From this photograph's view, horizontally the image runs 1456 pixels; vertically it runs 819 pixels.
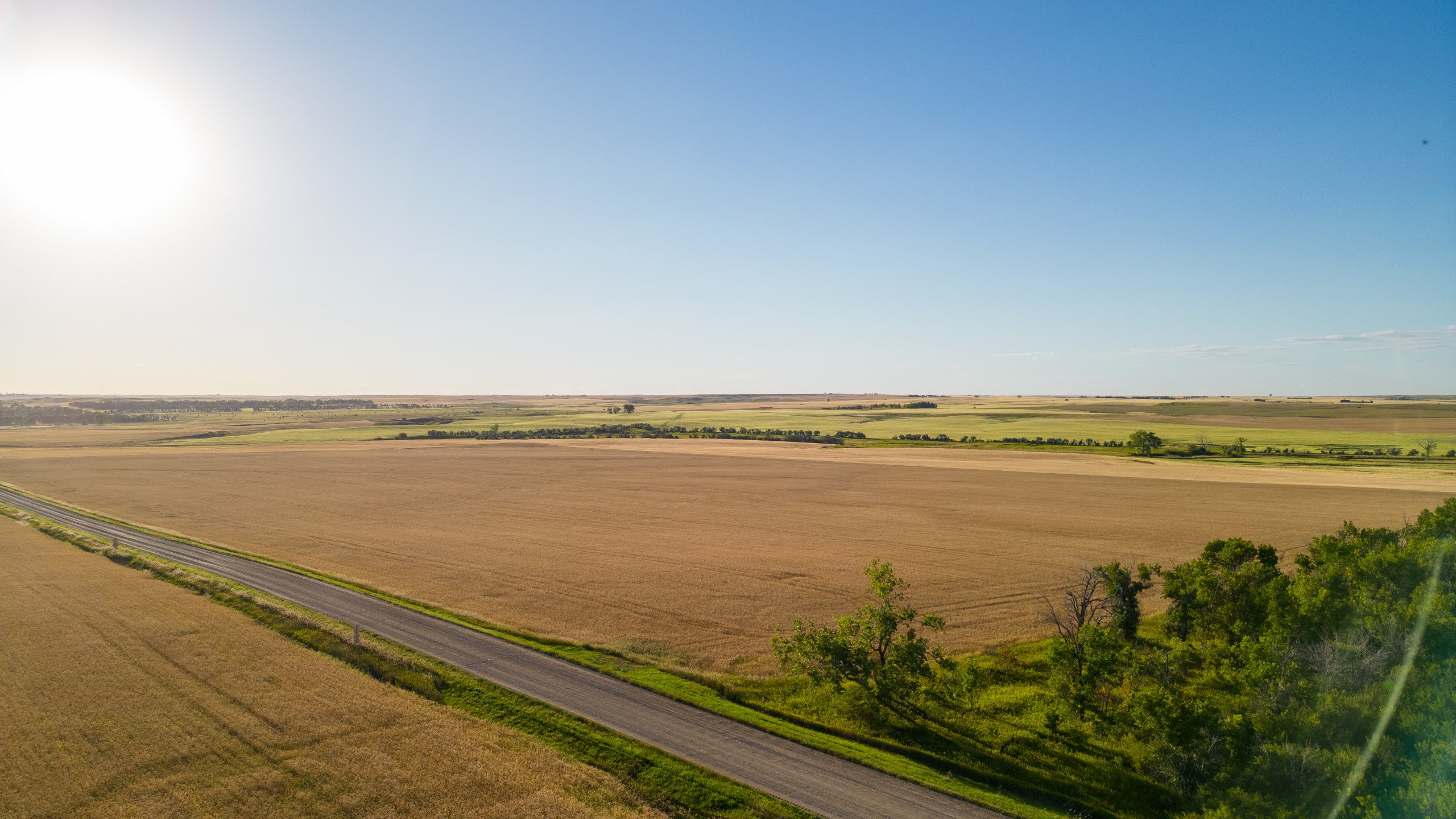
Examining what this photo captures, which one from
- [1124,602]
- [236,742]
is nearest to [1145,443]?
[1124,602]

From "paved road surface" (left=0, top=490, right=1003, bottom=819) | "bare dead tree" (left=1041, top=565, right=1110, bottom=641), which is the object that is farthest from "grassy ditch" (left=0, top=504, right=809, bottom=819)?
"bare dead tree" (left=1041, top=565, right=1110, bottom=641)

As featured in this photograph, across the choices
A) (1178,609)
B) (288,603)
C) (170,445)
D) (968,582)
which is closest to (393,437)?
(170,445)

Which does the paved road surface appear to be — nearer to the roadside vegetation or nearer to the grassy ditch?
the grassy ditch

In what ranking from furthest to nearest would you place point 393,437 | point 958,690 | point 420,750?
point 393,437, point 958,690, point 420,750

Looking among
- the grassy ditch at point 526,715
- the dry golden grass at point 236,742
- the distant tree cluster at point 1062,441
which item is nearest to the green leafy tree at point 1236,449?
the distant tree cluster at point 1062,441

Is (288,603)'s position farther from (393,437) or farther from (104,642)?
(393,437)
